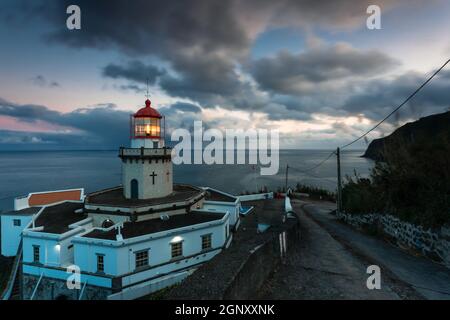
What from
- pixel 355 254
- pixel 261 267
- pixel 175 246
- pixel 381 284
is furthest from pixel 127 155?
pixel 381 284

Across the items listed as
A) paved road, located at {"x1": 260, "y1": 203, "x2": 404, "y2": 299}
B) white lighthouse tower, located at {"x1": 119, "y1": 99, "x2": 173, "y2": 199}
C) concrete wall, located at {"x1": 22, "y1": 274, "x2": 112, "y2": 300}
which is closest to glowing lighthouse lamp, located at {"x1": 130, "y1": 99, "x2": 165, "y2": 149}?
white lighthouse tower, located at {"x1": 119, "y1": 99, "x2": 173, "y2": 199}

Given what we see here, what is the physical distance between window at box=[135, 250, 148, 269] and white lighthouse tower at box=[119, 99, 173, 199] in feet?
21.1

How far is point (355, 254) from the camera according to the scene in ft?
39.5

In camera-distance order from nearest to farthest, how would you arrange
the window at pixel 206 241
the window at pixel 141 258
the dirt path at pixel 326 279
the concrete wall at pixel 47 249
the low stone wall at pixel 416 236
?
1. the dirt path at pixel 326 279
2. the low stone wall at pixel 416 236
3. the window at pixel 141 258
4. the concrete wall at pixel 47 249
5. the window at pixel 206 241

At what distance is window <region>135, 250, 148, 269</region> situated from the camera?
14836mm

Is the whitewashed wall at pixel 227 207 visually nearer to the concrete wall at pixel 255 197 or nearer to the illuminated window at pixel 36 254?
the concrete wall at pixel 255 197

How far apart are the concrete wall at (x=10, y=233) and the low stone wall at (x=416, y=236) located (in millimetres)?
28194

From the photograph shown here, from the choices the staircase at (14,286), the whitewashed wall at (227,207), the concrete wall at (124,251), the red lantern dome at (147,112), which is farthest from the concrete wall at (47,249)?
the whitewashed wall at (227,207)

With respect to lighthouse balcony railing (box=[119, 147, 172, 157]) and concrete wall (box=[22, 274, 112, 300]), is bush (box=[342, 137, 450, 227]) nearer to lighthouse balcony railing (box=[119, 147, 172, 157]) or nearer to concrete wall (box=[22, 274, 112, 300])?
lighthouse balcony railing (box=[119, 147, 172, 157])

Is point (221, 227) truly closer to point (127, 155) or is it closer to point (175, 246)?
point (175, 246)

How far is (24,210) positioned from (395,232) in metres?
30.8

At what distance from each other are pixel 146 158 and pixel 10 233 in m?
15.4

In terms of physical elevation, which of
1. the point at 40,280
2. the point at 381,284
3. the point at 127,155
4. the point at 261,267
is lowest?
the point at 40,280

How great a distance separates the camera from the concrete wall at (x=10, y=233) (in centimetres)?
2338
